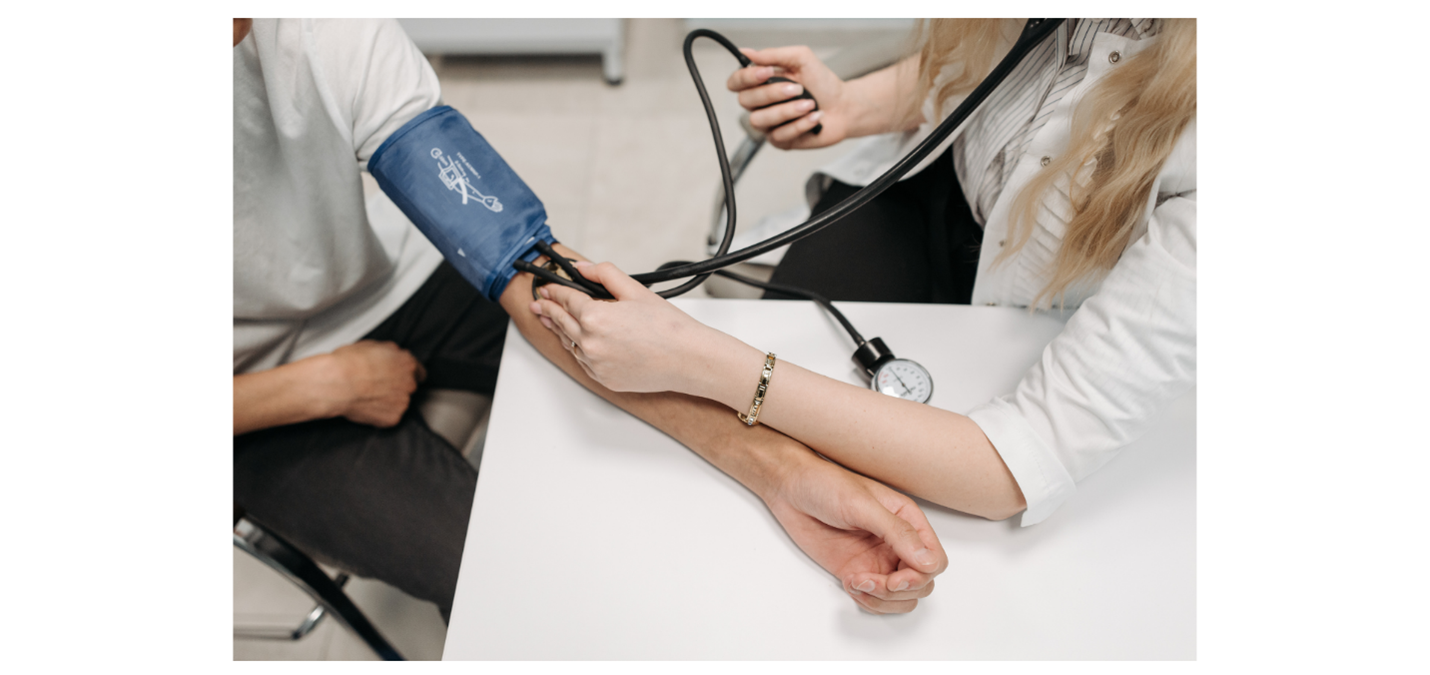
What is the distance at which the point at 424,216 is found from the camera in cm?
76

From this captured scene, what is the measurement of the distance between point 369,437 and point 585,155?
1.10m

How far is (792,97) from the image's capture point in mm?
946

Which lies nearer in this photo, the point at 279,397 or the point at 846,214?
the point at 846,214

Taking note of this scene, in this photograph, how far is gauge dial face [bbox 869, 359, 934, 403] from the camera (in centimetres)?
73

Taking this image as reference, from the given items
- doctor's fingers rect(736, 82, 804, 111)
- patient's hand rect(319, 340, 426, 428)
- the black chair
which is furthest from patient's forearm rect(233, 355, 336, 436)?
doctor's fingers rect(736, 82, 804, 111)

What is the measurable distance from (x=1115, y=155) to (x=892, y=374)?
0.94 feet

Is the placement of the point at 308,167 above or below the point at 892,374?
above

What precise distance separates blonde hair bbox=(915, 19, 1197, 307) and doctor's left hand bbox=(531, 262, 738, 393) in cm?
35

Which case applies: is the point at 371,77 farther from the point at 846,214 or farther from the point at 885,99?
the point at 885,99

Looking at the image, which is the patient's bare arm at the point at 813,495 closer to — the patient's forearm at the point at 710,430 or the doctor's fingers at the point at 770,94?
the patient's forearm at the point at 710,430

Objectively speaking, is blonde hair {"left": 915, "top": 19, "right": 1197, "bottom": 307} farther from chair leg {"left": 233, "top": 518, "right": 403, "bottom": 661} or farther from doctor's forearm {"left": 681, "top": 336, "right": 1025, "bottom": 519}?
chair leg {"left": 233, "top": 518, "right": 403, "bottom": 661}

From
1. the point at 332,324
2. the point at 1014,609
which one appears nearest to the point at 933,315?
the point at 1014,609

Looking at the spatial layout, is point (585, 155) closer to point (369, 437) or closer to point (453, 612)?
point (369, 437)

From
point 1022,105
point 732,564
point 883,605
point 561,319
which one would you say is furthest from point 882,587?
point 1022,105
